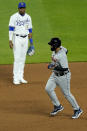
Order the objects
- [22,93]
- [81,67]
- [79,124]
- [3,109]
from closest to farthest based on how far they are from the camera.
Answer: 1. [79,124]
2. [3,109]
3. [22,93]
4. [81,67]

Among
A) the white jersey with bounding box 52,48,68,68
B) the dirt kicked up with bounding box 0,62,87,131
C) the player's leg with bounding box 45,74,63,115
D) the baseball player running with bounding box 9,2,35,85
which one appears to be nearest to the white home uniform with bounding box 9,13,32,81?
the baseball player running with bounding box 9,2,35,85

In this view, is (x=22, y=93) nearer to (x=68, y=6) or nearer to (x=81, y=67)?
(x=81, y=67)

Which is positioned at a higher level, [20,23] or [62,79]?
[20,23]

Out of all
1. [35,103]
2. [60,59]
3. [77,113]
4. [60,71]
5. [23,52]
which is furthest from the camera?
[23,52]

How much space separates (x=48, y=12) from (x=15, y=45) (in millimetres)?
7731

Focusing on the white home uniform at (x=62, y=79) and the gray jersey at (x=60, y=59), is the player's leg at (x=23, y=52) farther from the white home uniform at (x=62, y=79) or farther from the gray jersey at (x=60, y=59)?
the gray jersey at (x=60, y=59)

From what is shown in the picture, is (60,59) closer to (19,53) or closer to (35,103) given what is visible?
(35,103)

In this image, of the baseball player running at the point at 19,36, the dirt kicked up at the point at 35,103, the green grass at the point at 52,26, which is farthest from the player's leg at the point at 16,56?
the green grass at the point at 52,26

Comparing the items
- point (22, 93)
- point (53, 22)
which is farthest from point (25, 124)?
point (53, 22)

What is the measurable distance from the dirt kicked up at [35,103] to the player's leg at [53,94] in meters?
0.16

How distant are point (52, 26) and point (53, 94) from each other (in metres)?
9.12

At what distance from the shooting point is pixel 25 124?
11.2 m

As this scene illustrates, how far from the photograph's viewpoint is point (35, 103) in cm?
1277

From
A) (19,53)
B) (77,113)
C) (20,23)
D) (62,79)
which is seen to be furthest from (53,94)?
(20,23)
